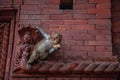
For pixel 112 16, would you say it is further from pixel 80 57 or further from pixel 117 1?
pixel 80 57

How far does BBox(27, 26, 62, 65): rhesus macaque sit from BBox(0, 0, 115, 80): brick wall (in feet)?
0.59

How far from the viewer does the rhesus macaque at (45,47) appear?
345 centimetres

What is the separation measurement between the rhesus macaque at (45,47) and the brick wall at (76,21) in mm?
178

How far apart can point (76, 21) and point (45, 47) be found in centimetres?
60

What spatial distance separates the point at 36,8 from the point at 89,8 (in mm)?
685

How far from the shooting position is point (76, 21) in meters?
3.83

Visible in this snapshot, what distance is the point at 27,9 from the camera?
13.0ft

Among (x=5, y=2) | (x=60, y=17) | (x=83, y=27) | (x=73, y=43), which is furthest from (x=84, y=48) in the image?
(x=5, y=2)

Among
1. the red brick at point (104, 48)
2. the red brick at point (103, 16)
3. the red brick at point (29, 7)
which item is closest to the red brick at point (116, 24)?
the red brick at point (103, 16)

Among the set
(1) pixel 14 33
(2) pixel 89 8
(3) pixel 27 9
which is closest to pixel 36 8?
(3) pixel 27 9

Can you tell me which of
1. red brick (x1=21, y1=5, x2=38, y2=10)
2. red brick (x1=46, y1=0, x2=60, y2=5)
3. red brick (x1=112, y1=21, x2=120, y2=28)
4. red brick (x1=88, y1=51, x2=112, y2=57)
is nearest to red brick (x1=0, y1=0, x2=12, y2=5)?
red brick (x1=21, y1=5, x2=38, y2=10)

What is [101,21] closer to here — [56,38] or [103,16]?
[103,16]

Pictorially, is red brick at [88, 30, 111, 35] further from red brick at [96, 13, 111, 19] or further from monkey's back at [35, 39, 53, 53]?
monkey's back at [35, 39, 53, 53]

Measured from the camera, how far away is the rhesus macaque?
11.3ft
